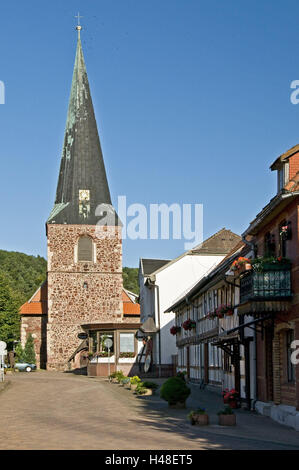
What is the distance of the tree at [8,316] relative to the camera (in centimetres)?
7281

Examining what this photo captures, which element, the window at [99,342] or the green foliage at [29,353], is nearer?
the window at [99,342]

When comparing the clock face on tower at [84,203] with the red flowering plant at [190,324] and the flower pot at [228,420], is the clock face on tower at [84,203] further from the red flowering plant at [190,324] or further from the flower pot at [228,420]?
the flower pot at [228,420]

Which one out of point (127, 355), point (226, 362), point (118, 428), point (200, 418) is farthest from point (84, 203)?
point (118, 428)

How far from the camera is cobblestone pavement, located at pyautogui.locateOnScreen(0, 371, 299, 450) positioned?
1443 cm

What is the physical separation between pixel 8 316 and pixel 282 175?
57222 millimetres

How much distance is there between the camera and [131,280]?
13262 cm

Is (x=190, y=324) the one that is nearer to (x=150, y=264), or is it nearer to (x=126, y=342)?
(x=126, y=342)

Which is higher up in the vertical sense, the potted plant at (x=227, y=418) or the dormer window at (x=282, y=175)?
the dormer window at (x=282, y=175)

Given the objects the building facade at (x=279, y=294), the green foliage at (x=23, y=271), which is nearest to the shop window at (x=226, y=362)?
the building facade at (x=279, y=294)

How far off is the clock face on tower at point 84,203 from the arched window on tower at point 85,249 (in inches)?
84.9

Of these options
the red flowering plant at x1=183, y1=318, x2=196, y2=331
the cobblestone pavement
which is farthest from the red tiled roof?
the cobblestone pavement

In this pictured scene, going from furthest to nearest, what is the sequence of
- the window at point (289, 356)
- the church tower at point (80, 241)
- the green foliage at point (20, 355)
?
the green foliage at point (20, 355), the church tower at point (80, 241), the window at point (289, 356)

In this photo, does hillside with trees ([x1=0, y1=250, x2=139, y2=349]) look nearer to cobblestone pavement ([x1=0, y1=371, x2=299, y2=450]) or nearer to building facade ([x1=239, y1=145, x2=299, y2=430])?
cobblestone pavement ([x1=0, y1=371, x2=299, y2=450])
